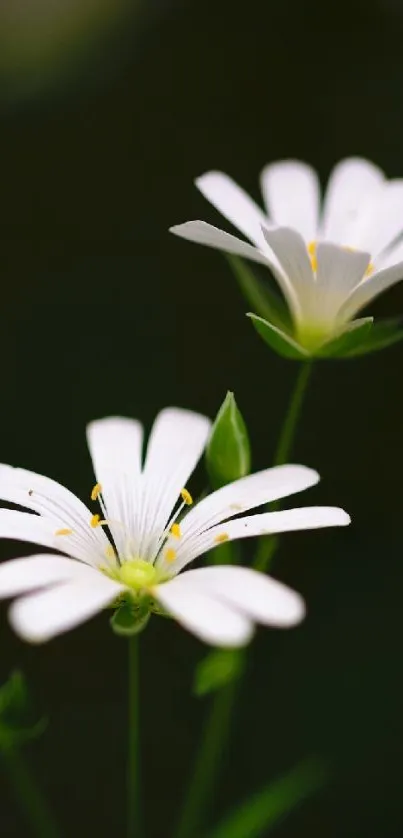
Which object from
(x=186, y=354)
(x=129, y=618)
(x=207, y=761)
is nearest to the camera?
(x=129, y=618)

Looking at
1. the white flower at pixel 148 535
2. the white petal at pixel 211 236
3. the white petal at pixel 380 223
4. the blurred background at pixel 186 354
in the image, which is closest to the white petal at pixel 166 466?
the white flower at pixel 148 535

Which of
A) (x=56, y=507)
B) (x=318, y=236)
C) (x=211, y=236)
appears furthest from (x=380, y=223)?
(x=56, y=507)

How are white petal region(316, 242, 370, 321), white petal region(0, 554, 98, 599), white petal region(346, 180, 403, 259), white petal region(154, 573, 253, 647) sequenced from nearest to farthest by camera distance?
1. white petal region(154, 573, 253, 647)
2. white petal region(0, 554, 98, 599)
3. white petal region(316, 242, 370, 321)
4. white petal region(346, 180, 403, 259)

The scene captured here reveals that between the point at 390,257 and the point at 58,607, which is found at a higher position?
the point at 390,257

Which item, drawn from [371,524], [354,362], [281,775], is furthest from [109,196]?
[281,775]

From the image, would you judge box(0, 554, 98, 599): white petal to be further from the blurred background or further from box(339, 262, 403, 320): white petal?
the blurred background

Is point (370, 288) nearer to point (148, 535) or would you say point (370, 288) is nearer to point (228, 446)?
point (228, 446)

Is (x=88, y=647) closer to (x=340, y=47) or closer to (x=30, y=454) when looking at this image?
(x=30, y=454)

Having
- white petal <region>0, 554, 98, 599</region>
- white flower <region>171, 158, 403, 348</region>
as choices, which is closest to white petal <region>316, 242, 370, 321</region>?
white flower <region>171, 158, 403, 348</region>
